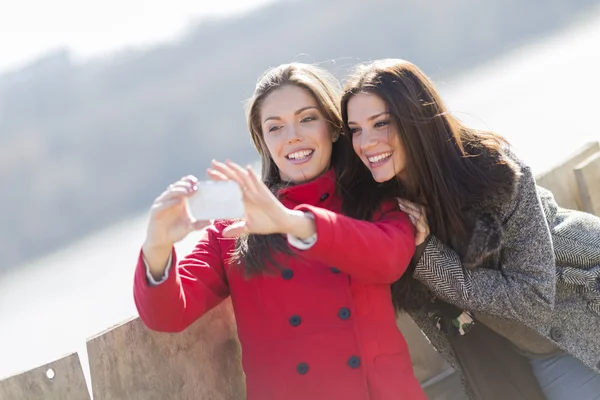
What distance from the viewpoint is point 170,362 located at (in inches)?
67.0

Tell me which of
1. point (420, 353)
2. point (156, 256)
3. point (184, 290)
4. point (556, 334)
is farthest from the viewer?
point (420, 353)

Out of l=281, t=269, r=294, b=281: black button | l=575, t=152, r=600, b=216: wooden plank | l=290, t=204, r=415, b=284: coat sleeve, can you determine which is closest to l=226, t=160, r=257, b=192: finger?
l=290, t=204, r=415, b=284: coat sleeve

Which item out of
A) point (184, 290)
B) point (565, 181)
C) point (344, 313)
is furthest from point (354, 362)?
point (565, 181)

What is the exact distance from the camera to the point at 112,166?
7762mm

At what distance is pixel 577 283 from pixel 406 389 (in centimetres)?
43

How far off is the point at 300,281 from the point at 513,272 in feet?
1.33

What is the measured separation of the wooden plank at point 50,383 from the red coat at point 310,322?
0.21m

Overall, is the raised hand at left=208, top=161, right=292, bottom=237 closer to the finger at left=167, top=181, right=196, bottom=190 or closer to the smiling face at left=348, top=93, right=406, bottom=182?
the finger at left=167, top=181, right=196, bottom=190

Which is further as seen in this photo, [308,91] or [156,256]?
[308,91]

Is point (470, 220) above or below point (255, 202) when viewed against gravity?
below

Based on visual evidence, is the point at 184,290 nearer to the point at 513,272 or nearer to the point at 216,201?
the point at 216,201

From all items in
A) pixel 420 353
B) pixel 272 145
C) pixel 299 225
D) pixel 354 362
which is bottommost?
pixel 420 353

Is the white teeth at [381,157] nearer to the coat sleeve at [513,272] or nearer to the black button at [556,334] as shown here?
the coat sleeve at [513,272]

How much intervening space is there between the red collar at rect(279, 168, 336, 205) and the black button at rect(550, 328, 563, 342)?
51 cm
